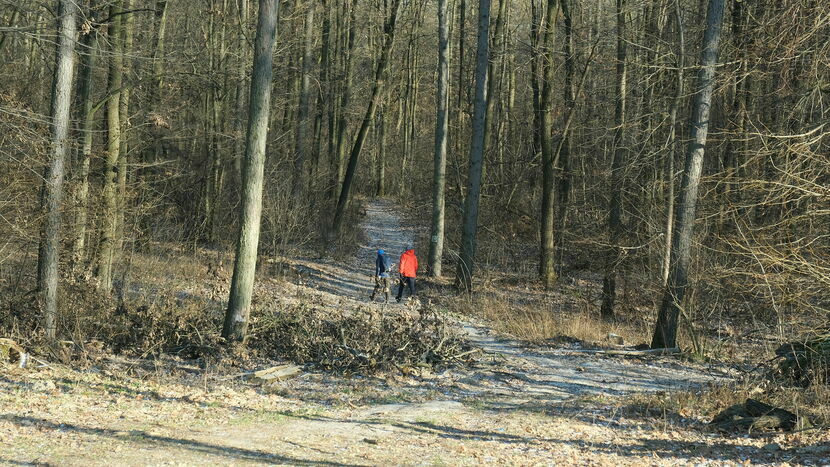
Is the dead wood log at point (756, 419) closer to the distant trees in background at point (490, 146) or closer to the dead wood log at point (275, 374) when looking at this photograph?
the distant trees in background at point (490, 146)

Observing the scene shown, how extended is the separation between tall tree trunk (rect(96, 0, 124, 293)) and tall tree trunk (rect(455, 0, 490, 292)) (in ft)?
28.4

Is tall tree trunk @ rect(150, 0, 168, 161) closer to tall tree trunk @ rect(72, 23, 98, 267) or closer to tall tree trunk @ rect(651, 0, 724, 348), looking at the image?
tall tree trunk @ rect(72, 23, 98, 267)

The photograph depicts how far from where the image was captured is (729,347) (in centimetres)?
1289

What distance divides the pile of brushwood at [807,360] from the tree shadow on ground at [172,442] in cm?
552

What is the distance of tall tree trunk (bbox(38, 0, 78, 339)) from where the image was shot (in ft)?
31.6

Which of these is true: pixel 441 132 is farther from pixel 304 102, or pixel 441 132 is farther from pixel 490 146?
pixel 490 146

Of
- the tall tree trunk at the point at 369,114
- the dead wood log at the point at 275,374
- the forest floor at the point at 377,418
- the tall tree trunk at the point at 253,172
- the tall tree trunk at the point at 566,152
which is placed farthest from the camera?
the tall tree trunk at the point at 369,114

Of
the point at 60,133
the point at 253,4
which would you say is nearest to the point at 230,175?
the point at 253,4

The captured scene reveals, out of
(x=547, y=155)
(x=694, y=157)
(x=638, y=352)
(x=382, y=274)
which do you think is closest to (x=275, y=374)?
(x=638, y=352)

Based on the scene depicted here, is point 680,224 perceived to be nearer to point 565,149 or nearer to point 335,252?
point 565,149

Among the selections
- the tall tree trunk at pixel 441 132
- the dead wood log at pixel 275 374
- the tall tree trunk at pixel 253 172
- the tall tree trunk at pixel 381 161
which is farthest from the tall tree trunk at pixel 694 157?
the tall tree trunk at pixel 381 161

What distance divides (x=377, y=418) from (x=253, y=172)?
4.29 metres

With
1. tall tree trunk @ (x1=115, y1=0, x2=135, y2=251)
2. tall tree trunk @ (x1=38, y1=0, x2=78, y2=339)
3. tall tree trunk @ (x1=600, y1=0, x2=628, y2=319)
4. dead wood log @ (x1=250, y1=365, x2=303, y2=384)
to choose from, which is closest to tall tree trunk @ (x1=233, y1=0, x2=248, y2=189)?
tall tree trunk @ (x1=115, y1=0, x2=135, y2=251)

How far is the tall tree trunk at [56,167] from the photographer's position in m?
9.64
